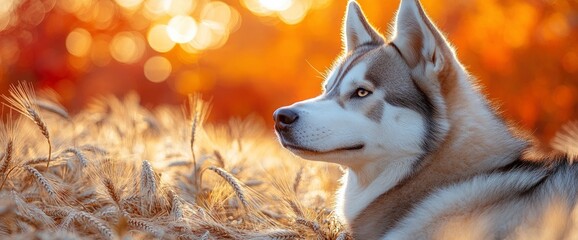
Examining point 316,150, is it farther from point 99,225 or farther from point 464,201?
point 99,225

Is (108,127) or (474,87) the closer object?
(474,87)

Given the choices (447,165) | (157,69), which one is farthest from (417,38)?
(157,69)

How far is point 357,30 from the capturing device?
5414 millimetres

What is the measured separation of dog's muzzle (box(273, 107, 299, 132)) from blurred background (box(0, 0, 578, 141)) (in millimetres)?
5654

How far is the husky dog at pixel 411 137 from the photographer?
428 centimetres

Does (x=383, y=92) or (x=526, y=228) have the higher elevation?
(x=383, y=92)

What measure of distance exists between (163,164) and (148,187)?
A: 1297 millimetres

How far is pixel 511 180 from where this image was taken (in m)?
4.13

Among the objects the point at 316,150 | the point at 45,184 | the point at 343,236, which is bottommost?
the point at 343,236

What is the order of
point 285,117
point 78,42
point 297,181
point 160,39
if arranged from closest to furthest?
1. point 285,117
2. point 297,181
3. point 78,42
4. point 160,39

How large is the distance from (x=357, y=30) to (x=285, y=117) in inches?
48.7

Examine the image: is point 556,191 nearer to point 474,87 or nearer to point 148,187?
point 474,87

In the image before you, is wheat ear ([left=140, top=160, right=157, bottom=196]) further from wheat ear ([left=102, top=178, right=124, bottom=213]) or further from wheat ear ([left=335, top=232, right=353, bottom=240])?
wheat ear ([left=335, top=232, right=353, bottom=240])

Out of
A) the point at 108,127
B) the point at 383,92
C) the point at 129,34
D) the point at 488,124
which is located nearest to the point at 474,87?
the point at 488,124
